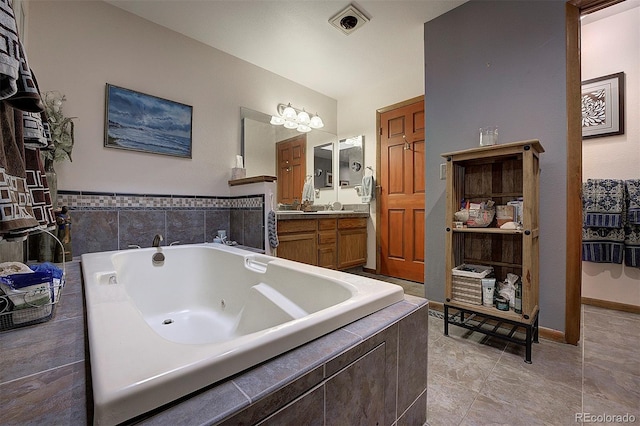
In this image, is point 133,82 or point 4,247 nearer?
point 4,247

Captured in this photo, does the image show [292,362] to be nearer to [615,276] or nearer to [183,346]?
[183,346]

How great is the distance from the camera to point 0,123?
593 millimetres

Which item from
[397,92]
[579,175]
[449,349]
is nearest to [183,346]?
[449,349]

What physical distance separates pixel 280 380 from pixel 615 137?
3089mm

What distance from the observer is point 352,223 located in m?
3.27

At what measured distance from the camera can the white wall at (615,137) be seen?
2109mm

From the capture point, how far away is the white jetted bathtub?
48 cm

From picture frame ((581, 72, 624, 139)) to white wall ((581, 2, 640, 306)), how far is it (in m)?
0.04

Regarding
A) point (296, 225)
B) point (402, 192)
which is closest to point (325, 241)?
point (296, 225)

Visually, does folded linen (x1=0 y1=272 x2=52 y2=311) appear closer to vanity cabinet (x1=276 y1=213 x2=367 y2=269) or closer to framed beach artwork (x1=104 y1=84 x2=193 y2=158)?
framed beach artwork (x1=104 y1=84 x2=193 y2=158)

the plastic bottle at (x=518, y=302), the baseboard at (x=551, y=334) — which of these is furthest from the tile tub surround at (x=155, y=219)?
the baseboard at (x=551, y=334)

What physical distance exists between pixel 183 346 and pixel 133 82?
235 cm

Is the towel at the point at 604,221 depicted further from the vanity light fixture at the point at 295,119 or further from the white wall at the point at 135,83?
the white wall at the point at 135,83

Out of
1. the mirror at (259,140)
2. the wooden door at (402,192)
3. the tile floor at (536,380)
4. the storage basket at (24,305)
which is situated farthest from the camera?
the wooden door at (402,192)
